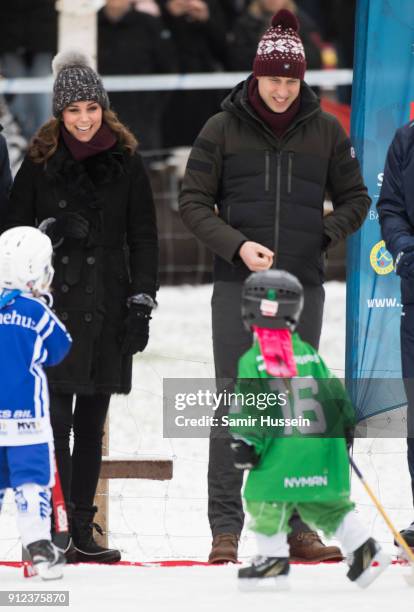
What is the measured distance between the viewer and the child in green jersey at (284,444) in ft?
16.4

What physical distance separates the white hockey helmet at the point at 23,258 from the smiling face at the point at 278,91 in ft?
3.88

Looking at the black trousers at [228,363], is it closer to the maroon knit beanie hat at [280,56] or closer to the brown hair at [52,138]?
the brown hair at [52,138]

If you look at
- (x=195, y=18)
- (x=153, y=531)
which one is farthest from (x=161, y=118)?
(x=153, y=531)

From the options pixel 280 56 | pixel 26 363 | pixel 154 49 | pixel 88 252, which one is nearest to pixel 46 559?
pixel 26 363

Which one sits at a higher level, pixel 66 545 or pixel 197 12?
pixel 197 12

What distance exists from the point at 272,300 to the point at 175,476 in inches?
139

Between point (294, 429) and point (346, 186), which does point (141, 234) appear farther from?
point (294, 429)

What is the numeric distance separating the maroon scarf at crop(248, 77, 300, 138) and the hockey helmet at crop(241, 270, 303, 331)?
1.15 meters

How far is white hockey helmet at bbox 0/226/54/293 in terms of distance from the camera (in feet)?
17.1

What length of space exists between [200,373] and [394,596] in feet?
16.0

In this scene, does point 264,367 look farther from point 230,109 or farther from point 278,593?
point 230,109

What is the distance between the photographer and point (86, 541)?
6090 millimetres

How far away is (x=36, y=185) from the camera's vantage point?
605 centimetres

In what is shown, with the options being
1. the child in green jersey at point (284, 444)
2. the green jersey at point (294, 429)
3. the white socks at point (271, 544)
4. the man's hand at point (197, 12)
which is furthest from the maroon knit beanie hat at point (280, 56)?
the man's hand at point (197, 12)
